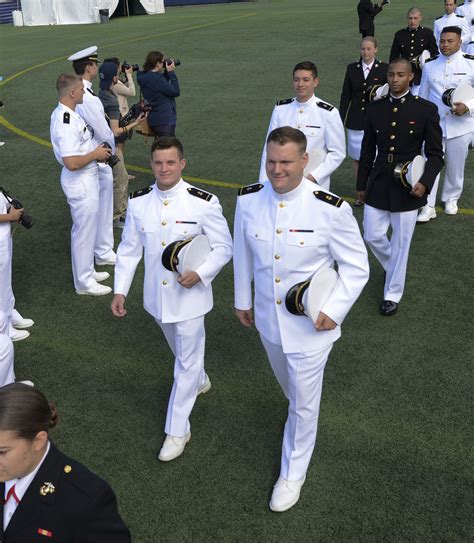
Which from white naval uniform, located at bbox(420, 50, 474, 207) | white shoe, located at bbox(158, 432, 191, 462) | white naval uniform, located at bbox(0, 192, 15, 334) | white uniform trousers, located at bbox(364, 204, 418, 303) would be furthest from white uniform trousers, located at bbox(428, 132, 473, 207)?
white naval uniform, located at bbox(0, 192, 15, 334)

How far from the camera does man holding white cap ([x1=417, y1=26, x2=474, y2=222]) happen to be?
7.72 metres

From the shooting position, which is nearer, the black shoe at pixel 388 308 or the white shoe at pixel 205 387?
the white shoe at pixel 205 387

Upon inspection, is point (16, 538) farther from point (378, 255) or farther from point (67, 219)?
point (67, 219)

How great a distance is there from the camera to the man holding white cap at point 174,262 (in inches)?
164

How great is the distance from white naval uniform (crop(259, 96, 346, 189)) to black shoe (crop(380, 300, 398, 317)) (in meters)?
1.35

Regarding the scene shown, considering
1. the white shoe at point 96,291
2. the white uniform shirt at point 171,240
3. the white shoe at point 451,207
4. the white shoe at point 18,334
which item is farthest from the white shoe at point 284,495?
the white shoe at point 451,207

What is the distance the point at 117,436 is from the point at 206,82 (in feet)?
42.0

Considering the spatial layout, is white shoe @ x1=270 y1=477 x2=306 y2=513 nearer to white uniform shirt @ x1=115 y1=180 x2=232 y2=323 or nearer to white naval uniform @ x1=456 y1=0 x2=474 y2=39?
white uniform shirt @ x1=115 y1=180 x2=232 y2=323

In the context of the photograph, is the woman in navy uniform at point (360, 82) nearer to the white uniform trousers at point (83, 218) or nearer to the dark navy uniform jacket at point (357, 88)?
the dark navy uniform jacket at point (357, 88)

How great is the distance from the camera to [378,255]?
6211 millimetres

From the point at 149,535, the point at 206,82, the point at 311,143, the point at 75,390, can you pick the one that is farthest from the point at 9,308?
the point at 206,82

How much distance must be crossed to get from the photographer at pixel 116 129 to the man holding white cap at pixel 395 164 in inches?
134

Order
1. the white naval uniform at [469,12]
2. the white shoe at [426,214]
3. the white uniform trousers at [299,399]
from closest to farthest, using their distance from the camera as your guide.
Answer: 1. the white uniform trousers at [299,399]
2. the white shoe at [426,214]
3. the white naval uniform at [469,12]

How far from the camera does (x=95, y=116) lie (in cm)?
680
